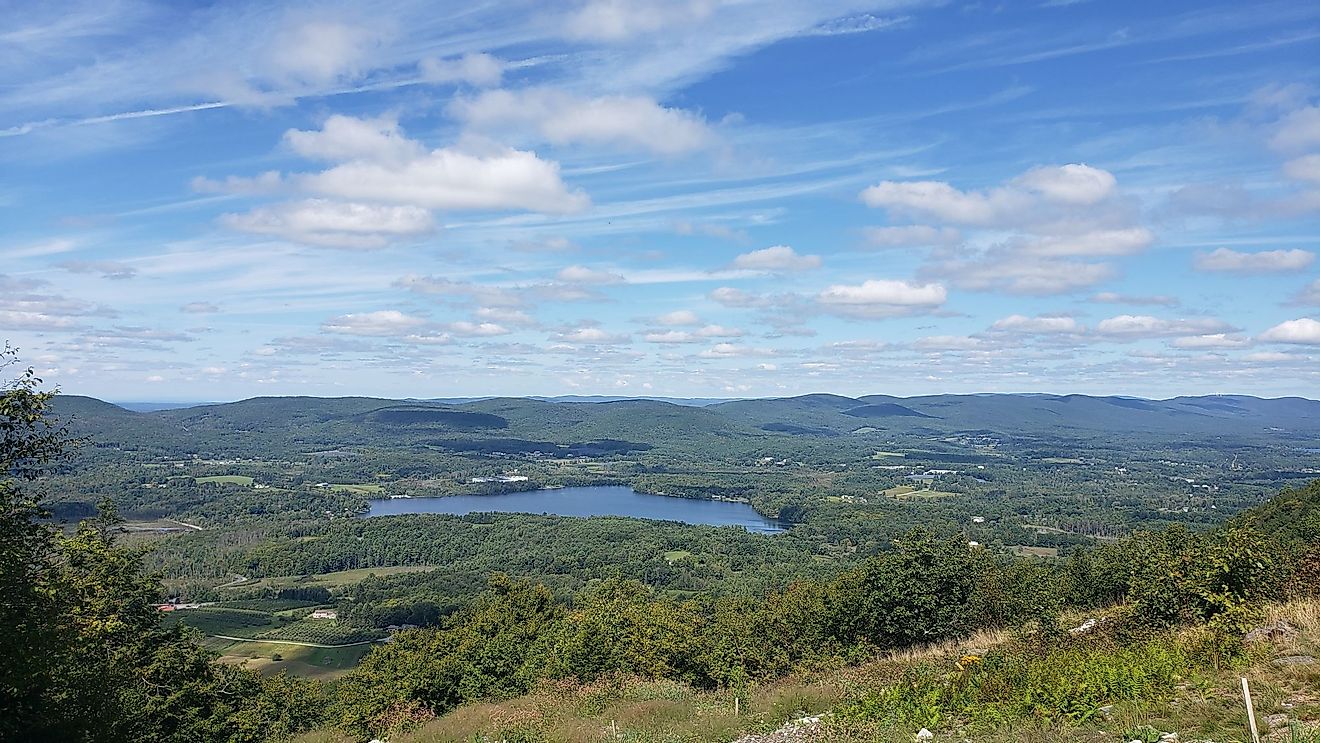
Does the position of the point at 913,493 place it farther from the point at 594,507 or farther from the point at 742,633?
the point at 742,633

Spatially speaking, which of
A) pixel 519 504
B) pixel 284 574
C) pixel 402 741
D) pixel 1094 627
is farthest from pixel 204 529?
pixel 1094 627

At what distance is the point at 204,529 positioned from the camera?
14600 cm

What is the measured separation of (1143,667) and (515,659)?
29918mm

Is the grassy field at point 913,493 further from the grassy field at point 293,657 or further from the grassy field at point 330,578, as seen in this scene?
the grassy field at point 293,657

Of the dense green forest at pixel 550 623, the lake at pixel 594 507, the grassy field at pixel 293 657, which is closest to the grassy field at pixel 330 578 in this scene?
the dense green forest at pixel 550 623

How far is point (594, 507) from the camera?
17575 cm

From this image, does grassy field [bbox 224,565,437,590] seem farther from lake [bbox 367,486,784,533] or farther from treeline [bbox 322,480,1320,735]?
treeline [bbox 322,480,1320,735]

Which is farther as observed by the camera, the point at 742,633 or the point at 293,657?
the point at 293,657

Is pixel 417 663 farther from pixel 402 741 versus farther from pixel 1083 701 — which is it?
pixel 1083 701

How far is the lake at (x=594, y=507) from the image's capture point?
158 m

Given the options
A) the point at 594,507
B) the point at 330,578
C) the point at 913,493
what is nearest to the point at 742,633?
the point at 330,578

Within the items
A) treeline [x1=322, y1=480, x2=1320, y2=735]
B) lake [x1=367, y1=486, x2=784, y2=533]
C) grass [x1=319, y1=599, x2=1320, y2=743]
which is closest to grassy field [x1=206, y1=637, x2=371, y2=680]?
treeline [x1=322, y1=480, x2=1320, y2=735]

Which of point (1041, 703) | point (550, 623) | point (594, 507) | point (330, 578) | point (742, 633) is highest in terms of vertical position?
point (1041, 703)

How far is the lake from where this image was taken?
520 feet
